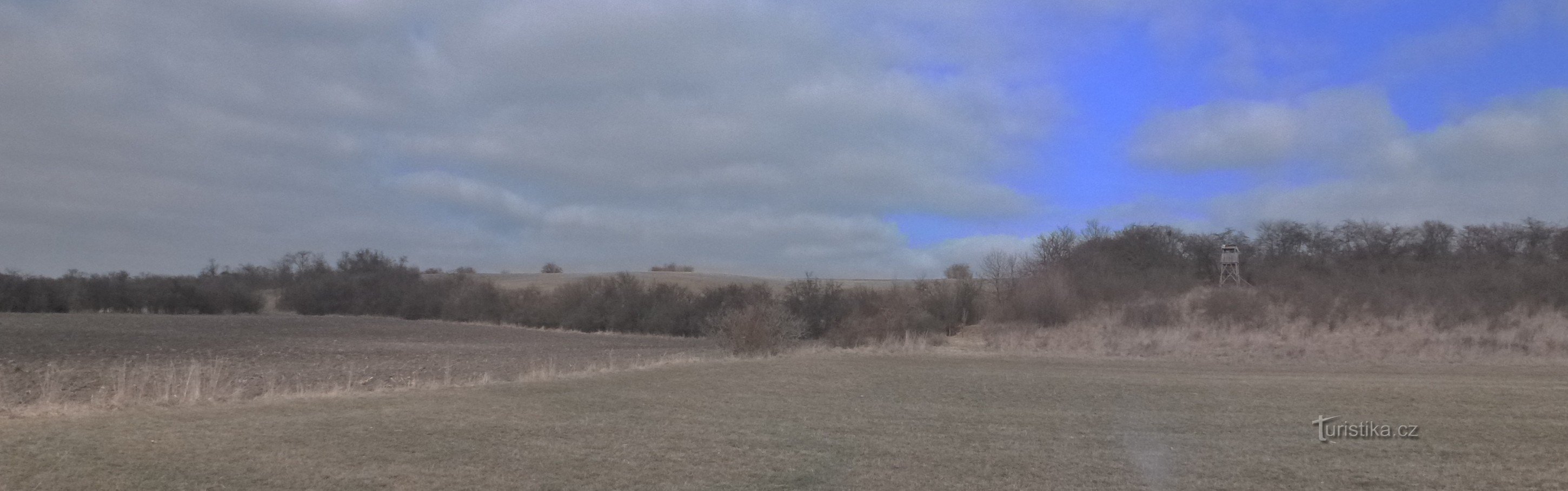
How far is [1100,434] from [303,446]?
10292 mm

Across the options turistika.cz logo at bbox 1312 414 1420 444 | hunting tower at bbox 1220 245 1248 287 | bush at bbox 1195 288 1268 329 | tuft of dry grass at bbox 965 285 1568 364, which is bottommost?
turistika.cz logo at bbox 1312 414 1420 444

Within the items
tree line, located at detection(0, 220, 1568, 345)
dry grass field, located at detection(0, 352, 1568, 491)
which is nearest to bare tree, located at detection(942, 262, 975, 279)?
tree line, located at detection(0, 220, 1568, 345)

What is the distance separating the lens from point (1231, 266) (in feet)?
176

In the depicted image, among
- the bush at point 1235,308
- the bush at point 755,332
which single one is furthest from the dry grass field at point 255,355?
the bush at point 1235,308

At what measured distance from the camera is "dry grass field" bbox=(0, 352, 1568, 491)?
9477 mm

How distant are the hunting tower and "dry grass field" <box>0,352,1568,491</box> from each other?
109 feet

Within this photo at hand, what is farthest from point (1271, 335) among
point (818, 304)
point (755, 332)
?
point (818, 304)

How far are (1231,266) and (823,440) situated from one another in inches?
1920

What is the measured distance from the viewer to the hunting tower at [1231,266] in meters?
50.3

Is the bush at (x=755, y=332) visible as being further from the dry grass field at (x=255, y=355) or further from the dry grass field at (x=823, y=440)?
the dry grass field at (x=823, y=440)

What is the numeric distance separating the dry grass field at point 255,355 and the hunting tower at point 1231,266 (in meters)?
29.4

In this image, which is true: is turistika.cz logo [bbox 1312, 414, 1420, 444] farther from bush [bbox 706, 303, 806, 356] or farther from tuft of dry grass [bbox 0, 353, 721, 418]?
bush [bbox 706, 303, 806, 356]

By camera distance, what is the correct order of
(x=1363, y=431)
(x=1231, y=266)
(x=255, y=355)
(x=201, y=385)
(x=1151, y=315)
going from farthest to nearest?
(x=1231, y=266) → (x=1151, y=315) → (x=255, y=355) → (x=201, y=385) → (x=1363, y=431)

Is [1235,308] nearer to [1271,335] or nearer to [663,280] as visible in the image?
[1271,335]
